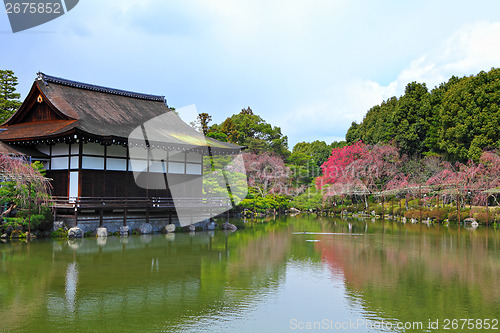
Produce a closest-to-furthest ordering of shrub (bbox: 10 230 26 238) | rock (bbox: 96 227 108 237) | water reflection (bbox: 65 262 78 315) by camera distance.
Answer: water reflection (bbox: 65 262 78 315)
shrub (bbox: 10 230 26 238)
rock (bbox: 96 227 108 237)

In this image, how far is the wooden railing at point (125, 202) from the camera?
19503mm

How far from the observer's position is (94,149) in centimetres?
2084

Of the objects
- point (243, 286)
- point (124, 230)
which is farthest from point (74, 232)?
point (243, 286)

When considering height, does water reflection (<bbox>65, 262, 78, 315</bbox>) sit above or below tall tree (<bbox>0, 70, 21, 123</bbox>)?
below

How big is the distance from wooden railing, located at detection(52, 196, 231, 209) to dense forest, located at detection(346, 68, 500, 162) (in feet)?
68.3

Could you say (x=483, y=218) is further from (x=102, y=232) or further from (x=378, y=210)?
(x=102, y=232)

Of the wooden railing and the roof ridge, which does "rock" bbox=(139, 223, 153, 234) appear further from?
the roof ridge

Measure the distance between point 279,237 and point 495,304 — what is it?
13216 mm

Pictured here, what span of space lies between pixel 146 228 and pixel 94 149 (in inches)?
179

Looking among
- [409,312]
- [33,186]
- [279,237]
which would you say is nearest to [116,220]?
[33,186]

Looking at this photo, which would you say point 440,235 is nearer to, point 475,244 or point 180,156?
point 475,244

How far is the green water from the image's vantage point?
825cm

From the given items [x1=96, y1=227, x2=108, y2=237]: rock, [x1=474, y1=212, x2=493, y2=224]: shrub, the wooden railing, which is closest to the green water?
[x1=96, y1=227, x2=108, y2=237]: rock

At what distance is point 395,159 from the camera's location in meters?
42.0
